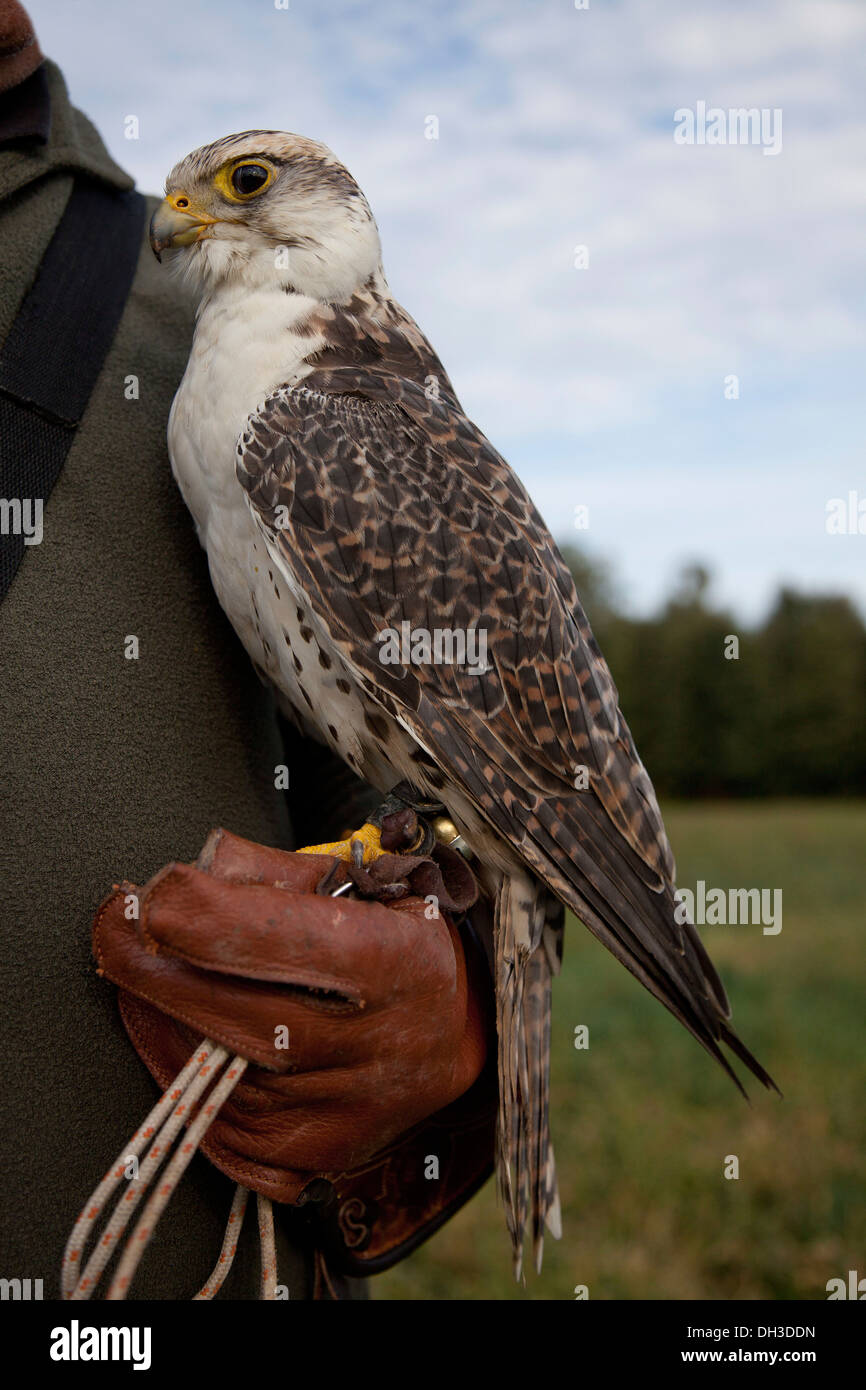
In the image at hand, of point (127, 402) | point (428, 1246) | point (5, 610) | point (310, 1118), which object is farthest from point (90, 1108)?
point (428, 1246)

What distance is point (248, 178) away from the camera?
2.05 metres

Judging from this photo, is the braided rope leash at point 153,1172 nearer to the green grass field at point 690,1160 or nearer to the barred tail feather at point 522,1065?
the barred tail feather at point 522,1065

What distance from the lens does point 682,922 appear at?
1971 mm

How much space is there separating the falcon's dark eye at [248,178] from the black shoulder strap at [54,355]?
26 cm

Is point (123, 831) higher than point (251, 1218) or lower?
higher

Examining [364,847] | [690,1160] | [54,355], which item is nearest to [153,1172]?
[364,847]

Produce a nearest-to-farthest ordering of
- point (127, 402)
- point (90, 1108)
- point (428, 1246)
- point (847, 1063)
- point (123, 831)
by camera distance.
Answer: point (90, 1108) → point (123, 831) → point (127, 402) → point (428, 1246) → point (847, 1063)

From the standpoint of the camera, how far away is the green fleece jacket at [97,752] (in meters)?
1.58

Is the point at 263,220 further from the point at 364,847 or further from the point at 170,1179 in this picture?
the point at 170,1179

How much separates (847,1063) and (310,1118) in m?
5.05

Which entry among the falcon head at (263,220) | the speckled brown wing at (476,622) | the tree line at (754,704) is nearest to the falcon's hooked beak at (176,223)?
the falcon head at (263,220)

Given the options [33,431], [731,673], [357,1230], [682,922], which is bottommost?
[357,1230]

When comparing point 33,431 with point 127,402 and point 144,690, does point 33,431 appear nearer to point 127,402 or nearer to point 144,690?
point 127,402

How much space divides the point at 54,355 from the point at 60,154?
0.40m
